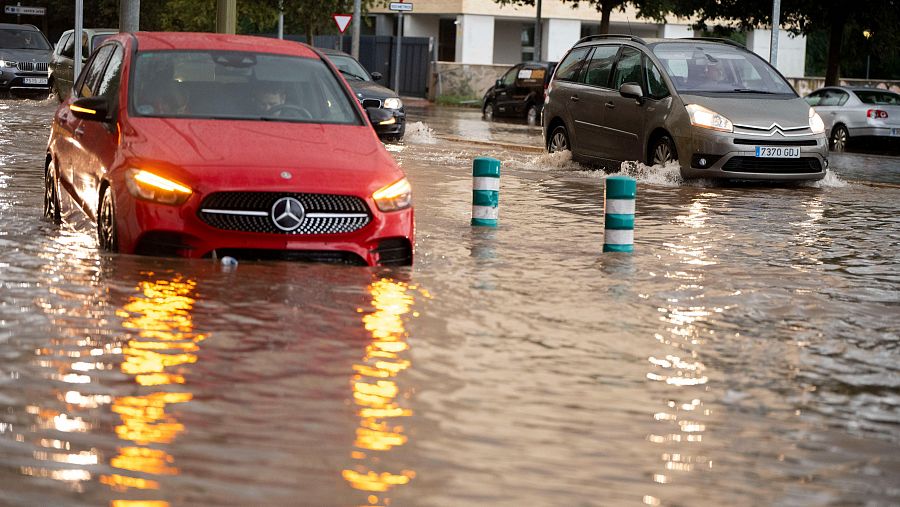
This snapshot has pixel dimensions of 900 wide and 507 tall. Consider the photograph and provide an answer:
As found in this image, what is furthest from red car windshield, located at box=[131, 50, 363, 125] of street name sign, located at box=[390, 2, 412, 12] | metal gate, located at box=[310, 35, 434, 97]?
metal gate, located at box=[310, 35, 434, 97]

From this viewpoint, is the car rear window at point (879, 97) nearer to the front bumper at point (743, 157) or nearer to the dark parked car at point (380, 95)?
the dark parked car at point (380, 95)

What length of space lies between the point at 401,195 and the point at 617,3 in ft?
119

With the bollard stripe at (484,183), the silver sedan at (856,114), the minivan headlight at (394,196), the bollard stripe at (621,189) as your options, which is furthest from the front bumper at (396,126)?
the minivan headlight at (394,196)

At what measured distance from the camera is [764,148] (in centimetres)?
1825

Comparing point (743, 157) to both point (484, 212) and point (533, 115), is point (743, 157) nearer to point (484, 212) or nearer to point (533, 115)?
point (484, 212)

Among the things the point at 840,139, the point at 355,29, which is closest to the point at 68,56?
the point at 355,29

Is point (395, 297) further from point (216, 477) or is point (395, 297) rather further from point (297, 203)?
point (216, 477)

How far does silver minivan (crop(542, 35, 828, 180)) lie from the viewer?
18.3 meters

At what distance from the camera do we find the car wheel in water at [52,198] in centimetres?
1218

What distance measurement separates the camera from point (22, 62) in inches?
1503

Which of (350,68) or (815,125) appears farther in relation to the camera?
(350,68)

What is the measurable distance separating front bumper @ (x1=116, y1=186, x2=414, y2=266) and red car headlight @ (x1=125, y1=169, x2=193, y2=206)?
0.04 meters

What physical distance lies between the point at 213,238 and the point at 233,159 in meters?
0.49

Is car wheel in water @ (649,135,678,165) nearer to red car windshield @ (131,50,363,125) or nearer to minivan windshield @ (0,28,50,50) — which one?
red car windshield @ (131,50,363,125)
